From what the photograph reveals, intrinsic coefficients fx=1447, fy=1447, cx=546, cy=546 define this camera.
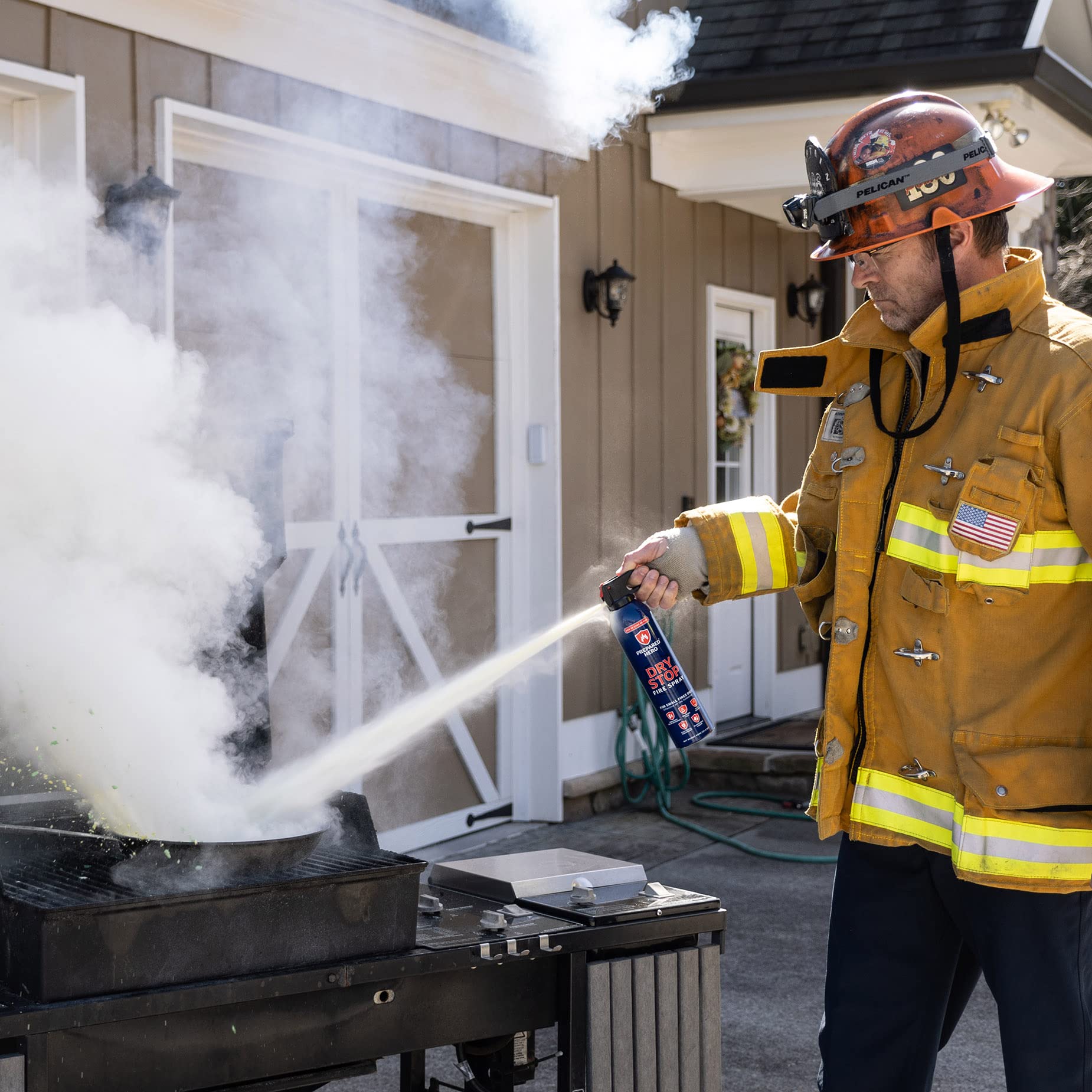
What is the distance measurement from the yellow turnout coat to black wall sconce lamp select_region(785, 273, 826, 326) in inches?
260

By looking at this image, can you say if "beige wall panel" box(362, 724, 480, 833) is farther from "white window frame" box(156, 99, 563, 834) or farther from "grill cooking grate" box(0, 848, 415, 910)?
"grill cooking grate" box(0, 848, 415, 910)

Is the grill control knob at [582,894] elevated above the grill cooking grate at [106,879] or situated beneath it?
situated beneath

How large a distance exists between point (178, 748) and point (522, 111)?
175 inches

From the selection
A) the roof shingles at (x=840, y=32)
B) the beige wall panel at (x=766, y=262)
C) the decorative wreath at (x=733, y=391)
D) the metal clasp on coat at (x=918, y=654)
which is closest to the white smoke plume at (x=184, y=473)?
the metal clasp on coat at (x=918, y=654)

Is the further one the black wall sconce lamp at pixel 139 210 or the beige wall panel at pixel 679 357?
the beige wall panel at pixel 679 357

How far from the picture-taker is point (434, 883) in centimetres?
310

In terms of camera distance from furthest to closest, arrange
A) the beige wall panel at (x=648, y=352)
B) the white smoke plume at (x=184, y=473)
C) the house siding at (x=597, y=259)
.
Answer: the beige wall panel at (x=648, y=352), the house siding at (x=597, y=259), the white smoke plume at (x=184, y=473)

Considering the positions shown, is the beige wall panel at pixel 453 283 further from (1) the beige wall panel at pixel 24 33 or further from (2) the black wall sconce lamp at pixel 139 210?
(1) the beige wall panel at pixel 24 33

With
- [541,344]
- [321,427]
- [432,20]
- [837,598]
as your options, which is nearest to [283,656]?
[321,427]

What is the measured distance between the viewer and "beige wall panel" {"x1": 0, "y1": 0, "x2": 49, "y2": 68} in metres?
4.25

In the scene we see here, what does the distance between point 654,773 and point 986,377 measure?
16.7 feet

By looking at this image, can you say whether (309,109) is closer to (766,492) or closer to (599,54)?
(599,54)

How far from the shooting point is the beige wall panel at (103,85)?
4.44 m

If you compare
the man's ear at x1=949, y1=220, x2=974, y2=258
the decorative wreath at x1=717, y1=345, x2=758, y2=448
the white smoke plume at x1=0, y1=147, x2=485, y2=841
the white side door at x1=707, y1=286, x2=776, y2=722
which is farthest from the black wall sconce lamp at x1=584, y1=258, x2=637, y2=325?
the man's ear at x1=949, y1=220, x2=974, y2=258
